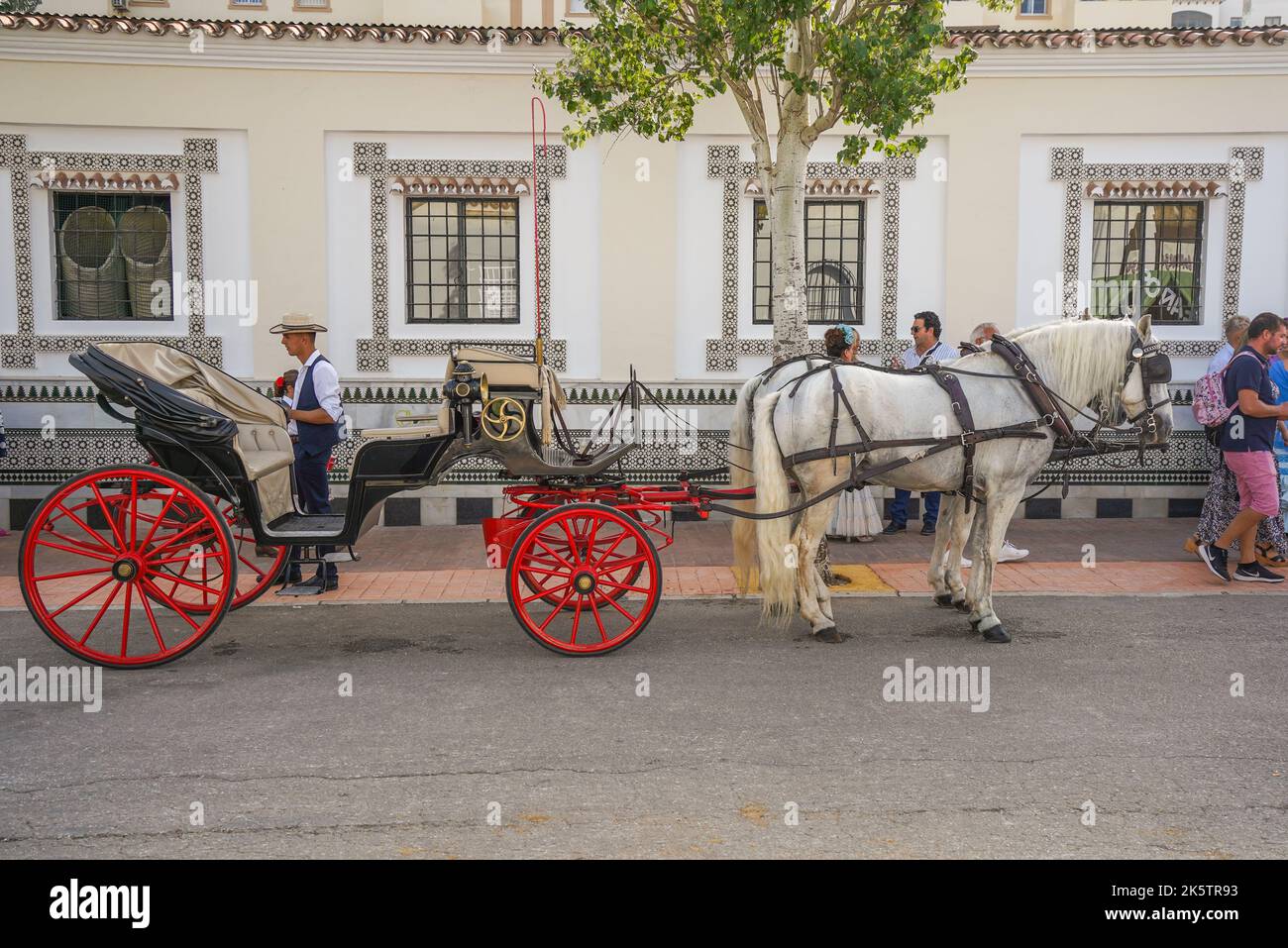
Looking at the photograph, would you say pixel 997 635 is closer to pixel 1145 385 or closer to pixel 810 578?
pixel 810 578

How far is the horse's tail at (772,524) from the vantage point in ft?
21.1

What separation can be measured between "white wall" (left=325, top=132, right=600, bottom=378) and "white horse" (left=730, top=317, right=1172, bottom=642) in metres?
5.37

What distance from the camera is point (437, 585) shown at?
28.1 ft

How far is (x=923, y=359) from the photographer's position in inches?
372

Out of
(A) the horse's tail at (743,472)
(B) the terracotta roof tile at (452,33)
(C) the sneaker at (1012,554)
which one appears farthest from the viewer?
(B) the terracotta roof tile at (452,33)

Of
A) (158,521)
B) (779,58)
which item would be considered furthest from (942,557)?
(158,521)

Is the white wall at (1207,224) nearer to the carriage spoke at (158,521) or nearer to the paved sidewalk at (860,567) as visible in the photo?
the paved sidewalk at (860,567)

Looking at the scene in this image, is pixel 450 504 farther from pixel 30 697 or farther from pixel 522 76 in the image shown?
pixel 30 697

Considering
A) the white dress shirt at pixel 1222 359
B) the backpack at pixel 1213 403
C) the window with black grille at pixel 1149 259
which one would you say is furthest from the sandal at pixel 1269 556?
the window with black grille at pixel 1149 259

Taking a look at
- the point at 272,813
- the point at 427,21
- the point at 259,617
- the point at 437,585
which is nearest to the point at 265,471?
the point at 259,617

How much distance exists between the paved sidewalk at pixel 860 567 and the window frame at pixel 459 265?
7.56 feet

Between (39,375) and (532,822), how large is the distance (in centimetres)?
963

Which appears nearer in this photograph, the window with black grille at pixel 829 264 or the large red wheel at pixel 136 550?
the large red wheel at pixel 136 550

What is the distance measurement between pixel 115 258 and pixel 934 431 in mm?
9106
